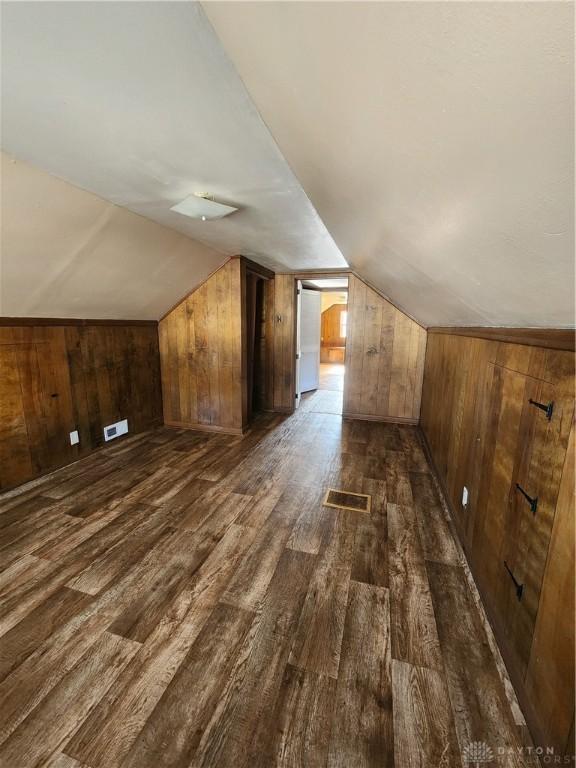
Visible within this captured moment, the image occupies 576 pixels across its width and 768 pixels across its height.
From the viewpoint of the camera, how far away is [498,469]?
1.52m

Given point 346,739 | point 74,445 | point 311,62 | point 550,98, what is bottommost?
point 346,739

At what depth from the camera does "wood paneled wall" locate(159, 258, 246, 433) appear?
11.9 feet

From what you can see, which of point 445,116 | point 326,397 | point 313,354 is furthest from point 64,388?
point 313,354

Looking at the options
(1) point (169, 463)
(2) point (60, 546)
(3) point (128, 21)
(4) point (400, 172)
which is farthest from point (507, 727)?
(1) point (169, 463)

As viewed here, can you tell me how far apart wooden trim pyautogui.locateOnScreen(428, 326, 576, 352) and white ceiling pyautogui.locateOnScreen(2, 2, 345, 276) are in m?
1.32

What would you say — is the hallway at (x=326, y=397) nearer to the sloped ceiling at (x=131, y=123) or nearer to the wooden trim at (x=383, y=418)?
the wooden trim at (x=383, y=418)

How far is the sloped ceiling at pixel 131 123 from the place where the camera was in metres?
0.86

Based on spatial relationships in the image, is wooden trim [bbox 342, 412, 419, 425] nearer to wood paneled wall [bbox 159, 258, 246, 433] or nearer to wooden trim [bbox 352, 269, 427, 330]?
wooden trim [bbox 352, 269, 427, 330]

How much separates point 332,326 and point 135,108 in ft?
31.5

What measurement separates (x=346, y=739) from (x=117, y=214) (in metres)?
2.96

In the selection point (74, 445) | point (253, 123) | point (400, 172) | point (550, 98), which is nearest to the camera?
point (550, 98)

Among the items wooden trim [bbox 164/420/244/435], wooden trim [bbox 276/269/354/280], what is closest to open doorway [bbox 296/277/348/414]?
wooden trim [bbox 276/269/354/280]

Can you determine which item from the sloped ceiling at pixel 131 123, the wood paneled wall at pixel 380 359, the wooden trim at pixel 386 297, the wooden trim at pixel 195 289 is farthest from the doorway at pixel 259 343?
the sloped ceiling at pixel 131 123

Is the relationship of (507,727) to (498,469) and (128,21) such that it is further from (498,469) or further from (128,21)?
(128,21)
